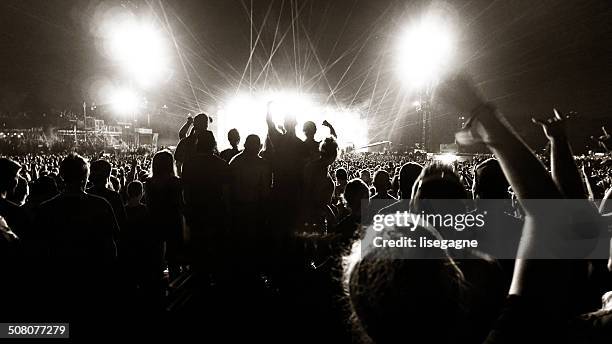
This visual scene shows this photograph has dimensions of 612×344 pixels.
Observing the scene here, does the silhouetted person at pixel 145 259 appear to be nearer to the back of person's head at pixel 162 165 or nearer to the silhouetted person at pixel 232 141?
the back of person's head at pixel 162 165

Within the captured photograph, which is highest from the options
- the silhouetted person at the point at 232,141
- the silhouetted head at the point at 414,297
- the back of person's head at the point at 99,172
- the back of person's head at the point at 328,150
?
the silhouetted person at the point at 232,141

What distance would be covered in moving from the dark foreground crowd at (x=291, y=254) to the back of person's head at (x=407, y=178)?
12 mm

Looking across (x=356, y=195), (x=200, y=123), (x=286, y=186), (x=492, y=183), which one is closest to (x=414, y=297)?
(x=492, y=183)

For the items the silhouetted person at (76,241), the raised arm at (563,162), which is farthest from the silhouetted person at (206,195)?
the raised arm at (563,162)

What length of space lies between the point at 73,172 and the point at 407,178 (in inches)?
115

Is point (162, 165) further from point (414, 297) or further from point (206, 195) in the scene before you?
point (414, 297)

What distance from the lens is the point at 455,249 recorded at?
1.12 meters

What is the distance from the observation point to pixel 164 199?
525 cm

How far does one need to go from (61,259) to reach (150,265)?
72.7 inches

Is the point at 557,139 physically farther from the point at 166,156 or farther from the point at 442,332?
the point at 166,156

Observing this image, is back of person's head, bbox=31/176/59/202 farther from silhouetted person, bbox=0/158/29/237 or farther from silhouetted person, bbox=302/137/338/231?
silhouetted person, bbox=302/137/338/231

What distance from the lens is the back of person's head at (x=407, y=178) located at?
348cm

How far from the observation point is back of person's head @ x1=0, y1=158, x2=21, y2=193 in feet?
12.8

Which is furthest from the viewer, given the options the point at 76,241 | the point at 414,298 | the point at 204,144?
the point at 204,144
